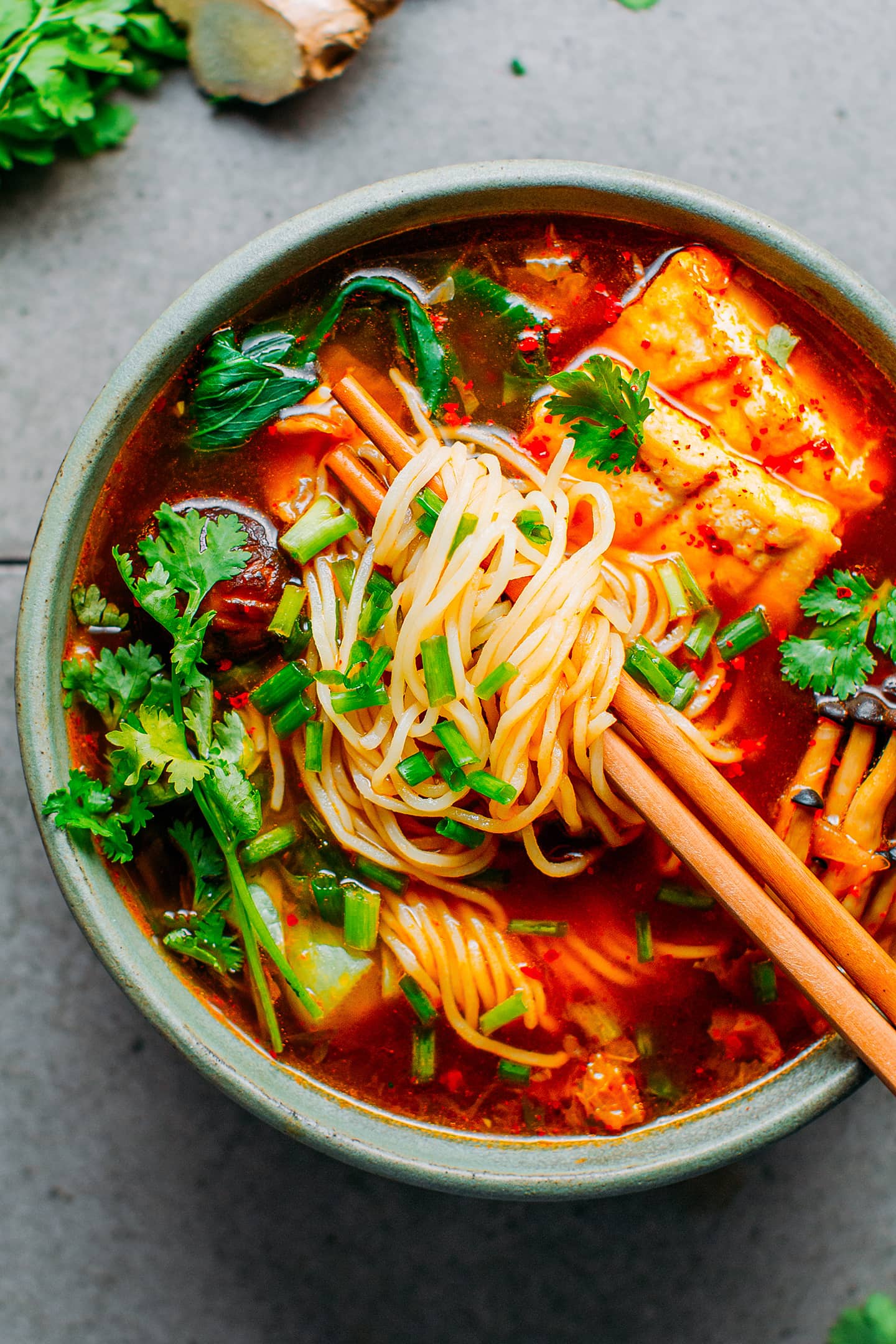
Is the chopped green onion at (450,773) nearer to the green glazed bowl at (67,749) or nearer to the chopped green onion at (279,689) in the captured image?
the chopped green onion at (279,689)

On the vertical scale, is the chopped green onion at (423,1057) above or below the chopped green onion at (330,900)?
below

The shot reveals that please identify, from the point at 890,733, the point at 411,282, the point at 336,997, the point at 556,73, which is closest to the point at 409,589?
the point at 411,282

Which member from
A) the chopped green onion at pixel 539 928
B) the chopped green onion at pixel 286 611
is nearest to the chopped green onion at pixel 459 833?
the chopped green onion at pixel 539 928

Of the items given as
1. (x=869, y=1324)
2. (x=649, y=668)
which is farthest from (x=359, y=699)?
(x=869, y=1324)

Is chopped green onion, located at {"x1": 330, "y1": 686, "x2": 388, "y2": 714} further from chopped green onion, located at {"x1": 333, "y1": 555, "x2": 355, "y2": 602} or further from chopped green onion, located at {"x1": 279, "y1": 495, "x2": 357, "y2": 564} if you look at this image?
chopped green onion, located at {"x1": 279, "y1": 495, "x2": 357, "y2": 564}

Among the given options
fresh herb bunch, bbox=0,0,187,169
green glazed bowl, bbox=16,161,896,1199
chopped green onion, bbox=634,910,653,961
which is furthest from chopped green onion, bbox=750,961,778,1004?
fresh herb bunch, bbox=0,0,187,169

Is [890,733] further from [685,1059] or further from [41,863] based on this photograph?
[41,863]

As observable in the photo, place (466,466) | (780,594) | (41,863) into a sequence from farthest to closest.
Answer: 1. (41,863)
2. (780,594)
3. (466,466)
